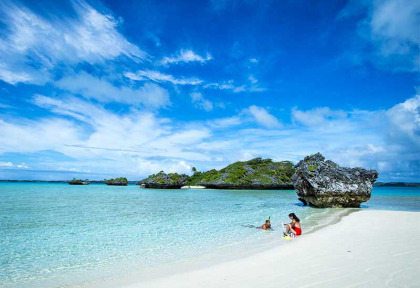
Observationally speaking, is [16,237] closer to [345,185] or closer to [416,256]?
[416,256]

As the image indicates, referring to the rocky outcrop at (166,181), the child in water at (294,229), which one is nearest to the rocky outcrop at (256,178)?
the rocky outcrop at (166,181)

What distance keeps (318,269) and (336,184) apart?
21.9m

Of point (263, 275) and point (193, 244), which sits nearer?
point (263, 275)

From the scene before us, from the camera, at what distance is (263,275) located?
5922 mm

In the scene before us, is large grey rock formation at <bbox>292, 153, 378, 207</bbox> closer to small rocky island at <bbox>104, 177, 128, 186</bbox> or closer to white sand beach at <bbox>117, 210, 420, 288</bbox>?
white sand beach at <bbox>117, 210, 420, 288</bbox>

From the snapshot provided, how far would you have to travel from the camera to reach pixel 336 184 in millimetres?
25156

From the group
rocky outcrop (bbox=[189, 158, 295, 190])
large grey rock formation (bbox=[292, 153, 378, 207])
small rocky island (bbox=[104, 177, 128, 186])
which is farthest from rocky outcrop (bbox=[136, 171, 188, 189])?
large grey rock formation (bbox=[292, 153, 378, 207])

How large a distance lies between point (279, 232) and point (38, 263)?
10.8m

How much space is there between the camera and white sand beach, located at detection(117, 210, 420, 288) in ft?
17.1

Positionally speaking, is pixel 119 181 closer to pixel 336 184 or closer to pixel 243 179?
pixel 243 179

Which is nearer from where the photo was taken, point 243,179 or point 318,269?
point 318,269

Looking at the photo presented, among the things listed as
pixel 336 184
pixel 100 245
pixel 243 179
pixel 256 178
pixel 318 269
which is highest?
pixel 256 178

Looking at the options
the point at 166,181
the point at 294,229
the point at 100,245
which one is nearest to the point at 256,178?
the point at 166,181

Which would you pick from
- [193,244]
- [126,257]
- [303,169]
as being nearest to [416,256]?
[193,244]
